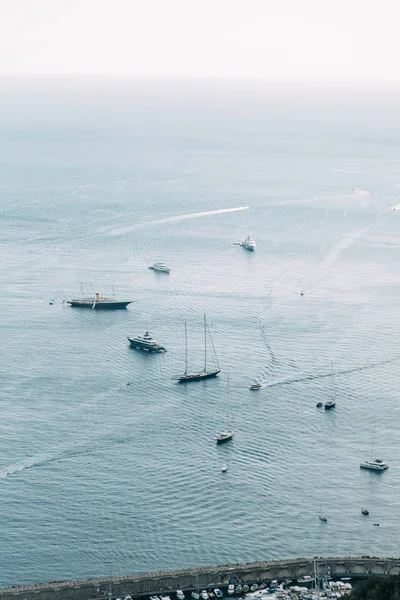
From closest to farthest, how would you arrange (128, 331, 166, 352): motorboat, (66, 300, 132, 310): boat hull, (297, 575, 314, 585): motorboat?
(297, 575, 314, 585): motorboat, (128, 331, 166, 352): motorboat, (66, 300, 132, 310): boat hull

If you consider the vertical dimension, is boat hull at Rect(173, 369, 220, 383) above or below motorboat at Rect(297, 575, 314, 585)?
above

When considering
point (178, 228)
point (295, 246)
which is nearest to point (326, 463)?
point (295, 246)

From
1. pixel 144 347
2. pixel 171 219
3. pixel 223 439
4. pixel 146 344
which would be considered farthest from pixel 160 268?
pixel 223 439

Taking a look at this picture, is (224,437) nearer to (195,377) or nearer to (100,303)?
(195,377)

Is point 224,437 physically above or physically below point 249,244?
below

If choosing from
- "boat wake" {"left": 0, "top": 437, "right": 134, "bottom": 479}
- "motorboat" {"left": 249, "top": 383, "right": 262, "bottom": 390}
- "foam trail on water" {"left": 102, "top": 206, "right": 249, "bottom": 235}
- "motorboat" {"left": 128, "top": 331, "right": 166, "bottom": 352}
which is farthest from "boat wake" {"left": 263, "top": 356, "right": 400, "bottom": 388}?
"foam trail on water" {"left": 102, "top": 206, "right": 249, "bottom": 235}

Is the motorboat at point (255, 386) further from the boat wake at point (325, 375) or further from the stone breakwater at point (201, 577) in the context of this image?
the stone breakwater at point (201, 577)

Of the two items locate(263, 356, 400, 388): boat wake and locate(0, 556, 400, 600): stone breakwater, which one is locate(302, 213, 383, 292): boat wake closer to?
locate(263, 356, 400, 388): boat wake
